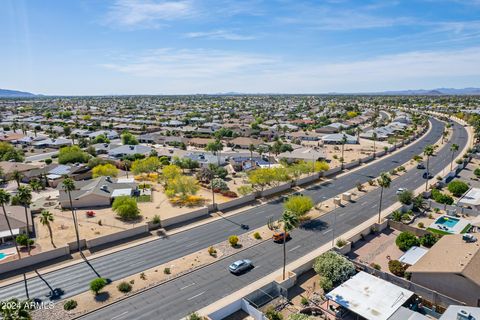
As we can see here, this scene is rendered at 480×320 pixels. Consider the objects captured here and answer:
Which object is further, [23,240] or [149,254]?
[23,240]

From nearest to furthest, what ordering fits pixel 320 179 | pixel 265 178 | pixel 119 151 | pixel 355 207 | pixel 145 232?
pixel 145 232 → pixel 355 207 → pixel 265 178 → pixel 320 179 → pixel 119 151

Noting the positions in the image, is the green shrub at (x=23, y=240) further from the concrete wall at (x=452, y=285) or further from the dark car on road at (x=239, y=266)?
the concrete wall at (x=452, y=285)

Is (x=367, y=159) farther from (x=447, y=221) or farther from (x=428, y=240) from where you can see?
(x=428, y=240)

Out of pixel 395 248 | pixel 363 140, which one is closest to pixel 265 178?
pixel 395 248

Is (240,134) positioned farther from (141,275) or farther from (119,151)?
(141,275)

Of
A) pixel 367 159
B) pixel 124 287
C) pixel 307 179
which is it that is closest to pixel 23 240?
pixel 124 287

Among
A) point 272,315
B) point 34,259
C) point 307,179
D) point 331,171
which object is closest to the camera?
point 272,315
